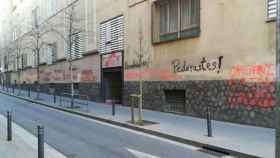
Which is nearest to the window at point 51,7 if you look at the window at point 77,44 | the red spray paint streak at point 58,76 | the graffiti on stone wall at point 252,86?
the red spray paint streak at point 58,76

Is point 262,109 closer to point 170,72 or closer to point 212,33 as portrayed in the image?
point 212,33

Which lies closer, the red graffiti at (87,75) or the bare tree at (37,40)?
the red graffiti at (87,75)

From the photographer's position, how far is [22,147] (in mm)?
9109

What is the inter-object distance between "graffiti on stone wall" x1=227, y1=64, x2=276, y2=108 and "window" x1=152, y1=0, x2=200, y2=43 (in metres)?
3.32

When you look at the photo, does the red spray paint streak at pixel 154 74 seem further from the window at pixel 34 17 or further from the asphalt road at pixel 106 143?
the window at pixel 34 17

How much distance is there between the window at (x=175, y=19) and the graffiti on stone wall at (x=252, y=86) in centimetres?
332

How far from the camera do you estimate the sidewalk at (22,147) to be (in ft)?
27.1

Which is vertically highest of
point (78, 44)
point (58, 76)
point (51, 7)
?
point (51, 7)

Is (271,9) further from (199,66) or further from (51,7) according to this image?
(51,7)

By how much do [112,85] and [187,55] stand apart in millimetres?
9504

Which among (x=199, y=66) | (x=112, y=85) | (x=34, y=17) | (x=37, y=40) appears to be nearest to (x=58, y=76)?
(x=37, y=40)

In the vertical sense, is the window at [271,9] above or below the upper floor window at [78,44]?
below

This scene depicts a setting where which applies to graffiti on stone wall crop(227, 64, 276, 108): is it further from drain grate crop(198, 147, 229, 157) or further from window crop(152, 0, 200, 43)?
drain grate crop(198, 147, 229, 157)

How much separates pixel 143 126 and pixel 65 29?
22.5 meters
